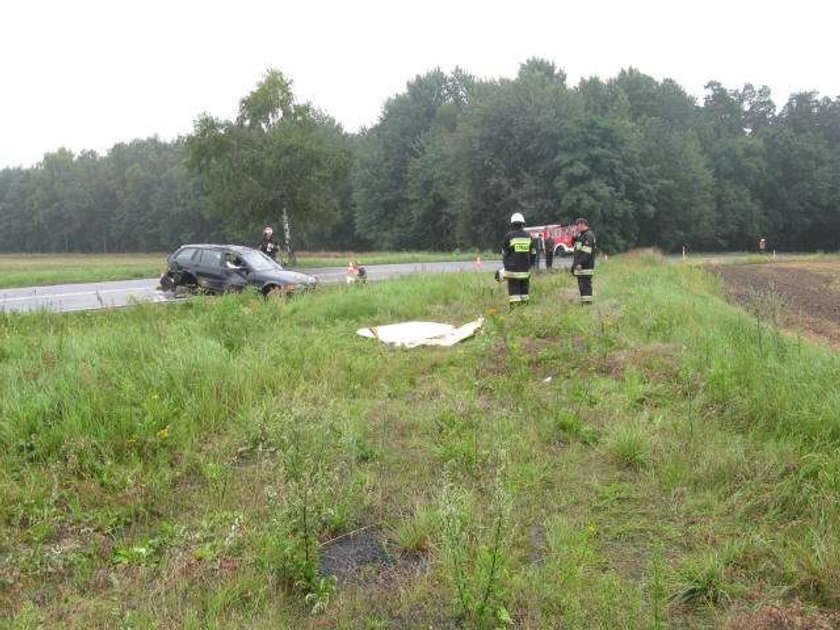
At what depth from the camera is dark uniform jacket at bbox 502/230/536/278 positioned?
35.4ft

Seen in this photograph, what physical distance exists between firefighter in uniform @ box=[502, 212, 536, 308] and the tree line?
19.8 meters

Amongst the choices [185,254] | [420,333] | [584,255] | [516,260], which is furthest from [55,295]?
[584,255]

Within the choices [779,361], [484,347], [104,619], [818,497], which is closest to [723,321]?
[779,361]

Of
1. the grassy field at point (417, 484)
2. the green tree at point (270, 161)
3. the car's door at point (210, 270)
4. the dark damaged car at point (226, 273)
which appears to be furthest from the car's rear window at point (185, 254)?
the green tree at point (270, 161)

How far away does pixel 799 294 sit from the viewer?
17.8 meters

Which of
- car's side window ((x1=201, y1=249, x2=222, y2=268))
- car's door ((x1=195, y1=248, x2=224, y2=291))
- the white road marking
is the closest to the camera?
car's door ((x1=195, y1=248, x2=224, y2=291))

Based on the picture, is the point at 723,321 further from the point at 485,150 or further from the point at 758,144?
the point at 758,144

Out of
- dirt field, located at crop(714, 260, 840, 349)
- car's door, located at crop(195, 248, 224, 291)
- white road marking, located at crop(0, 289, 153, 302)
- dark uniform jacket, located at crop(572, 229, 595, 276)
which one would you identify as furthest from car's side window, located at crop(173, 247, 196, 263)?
dirt field, located at crop(714, 260, 840, 349)

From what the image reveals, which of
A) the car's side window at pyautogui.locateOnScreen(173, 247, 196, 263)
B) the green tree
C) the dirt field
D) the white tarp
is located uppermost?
the green tree

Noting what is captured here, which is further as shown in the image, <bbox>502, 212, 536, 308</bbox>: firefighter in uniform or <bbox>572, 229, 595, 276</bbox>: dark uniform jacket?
<bbox>572, 229, 595, 276</bbox>: dark uniform jacket

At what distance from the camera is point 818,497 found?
401 centimetres

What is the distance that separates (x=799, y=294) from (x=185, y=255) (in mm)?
15871

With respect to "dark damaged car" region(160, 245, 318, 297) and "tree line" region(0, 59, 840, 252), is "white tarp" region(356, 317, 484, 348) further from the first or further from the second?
"tree line" region(0, 59, 840, 252)

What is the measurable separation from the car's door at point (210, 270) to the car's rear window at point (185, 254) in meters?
0.43
